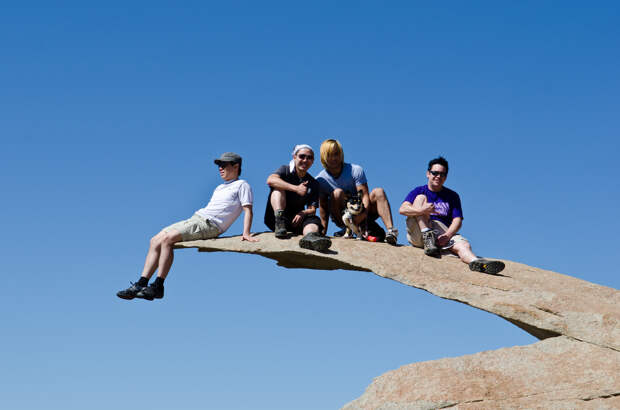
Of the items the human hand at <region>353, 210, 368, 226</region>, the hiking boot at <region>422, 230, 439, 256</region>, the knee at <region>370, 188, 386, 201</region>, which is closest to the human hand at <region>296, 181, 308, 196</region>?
the human hand at <region>353, 210, 368, 226</region>

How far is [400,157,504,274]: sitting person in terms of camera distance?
380 inches

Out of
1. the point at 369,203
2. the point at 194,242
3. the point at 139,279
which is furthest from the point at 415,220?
the point at 139,279

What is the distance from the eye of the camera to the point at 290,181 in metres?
9.65

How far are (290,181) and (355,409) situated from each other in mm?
3109

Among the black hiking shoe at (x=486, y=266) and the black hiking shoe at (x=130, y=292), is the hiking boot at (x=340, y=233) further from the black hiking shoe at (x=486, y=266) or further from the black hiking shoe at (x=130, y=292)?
the black hiking shoe at (x=130, y=292)

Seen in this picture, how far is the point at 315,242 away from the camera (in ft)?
29.9

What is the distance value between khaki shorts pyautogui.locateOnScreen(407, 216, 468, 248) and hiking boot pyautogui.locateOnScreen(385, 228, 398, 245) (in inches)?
11.2

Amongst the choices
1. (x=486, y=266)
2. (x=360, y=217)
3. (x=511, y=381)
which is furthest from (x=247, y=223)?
(x=511, y=381)

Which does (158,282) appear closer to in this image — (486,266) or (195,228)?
(195,228)

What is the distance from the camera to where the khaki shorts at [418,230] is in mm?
9836

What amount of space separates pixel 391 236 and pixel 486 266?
1.32 meters

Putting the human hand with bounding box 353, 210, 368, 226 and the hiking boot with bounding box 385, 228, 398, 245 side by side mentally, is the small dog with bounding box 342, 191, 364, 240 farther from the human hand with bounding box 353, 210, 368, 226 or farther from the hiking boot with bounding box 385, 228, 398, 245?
the hiking boot with bounding box 385, 228, 398, 245

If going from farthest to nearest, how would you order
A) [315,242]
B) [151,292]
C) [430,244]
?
[430,244]
[151,292]
[315,242]

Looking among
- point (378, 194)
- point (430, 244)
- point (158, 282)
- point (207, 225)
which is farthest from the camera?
point (207, 225)
